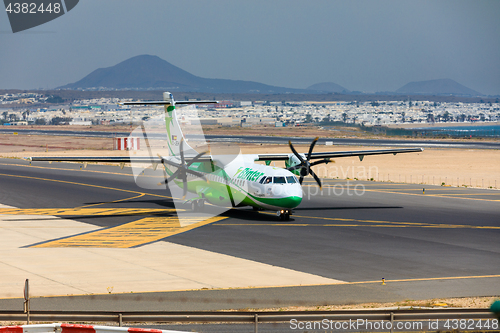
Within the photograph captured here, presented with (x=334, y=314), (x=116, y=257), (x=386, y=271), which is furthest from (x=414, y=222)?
(x=334, y=314)

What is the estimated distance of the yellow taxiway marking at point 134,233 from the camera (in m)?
30.5

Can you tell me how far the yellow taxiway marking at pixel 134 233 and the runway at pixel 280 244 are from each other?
6 centimetres

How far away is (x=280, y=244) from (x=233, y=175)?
10.0 meters

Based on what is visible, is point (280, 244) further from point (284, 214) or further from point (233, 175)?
point (233, 175)

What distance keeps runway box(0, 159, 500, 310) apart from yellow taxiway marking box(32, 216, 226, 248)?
0.21ft

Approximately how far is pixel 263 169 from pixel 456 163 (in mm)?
51796

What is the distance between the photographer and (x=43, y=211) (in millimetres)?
42375

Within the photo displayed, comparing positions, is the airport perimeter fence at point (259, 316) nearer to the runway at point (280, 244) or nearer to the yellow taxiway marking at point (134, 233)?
the runway at point (280, 244)

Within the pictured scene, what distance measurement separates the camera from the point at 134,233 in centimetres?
3372

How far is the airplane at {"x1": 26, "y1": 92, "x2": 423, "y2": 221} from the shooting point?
1398 inches

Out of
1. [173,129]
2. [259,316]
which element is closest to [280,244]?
A: [259,316]

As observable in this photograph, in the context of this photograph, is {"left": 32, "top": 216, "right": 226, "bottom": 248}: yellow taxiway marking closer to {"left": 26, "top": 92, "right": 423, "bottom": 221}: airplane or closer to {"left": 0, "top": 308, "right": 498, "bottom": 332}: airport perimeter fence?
{"left": 26, "top": 92, "right": 423, "bottom": 221}: airplane

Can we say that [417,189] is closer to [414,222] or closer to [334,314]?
[414,222]

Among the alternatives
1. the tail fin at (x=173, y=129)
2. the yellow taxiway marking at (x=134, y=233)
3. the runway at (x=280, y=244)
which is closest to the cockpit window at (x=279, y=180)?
the runway at (x=280, y=244)
